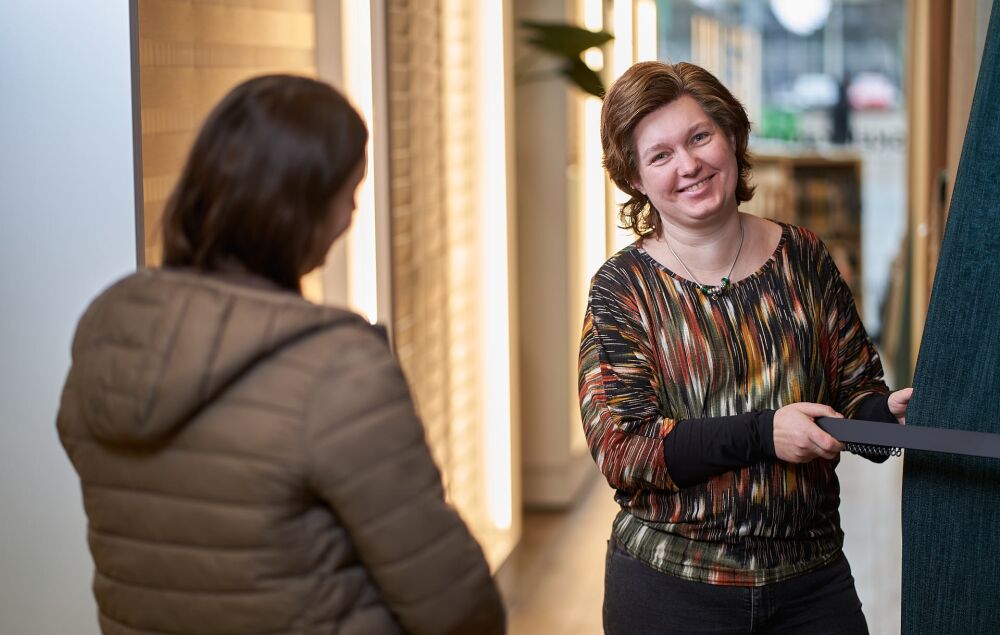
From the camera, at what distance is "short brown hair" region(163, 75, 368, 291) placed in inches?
42.8

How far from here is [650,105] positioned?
1.70 m

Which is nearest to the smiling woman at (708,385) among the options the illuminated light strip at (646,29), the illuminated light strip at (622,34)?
the illuminated light strip at (622,34)

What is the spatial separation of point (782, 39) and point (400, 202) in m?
11.1

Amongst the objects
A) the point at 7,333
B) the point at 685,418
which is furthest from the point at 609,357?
the point at 7,333

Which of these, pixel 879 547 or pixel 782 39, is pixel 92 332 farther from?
pixel 782 39

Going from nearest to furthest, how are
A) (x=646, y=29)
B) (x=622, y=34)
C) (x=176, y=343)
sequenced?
(x=176, y=343)
(x=622, y=34)
(x=646, y=29)

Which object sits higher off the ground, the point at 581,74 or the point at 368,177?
the point at 581,74

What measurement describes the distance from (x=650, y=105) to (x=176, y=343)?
88cm

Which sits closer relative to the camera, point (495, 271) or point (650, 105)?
point (650, 105)

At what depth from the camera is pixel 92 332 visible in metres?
1.14

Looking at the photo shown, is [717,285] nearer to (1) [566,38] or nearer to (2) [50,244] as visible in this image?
(2) [50,244]

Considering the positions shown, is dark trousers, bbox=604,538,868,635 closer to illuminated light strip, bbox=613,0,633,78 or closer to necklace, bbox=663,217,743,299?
necklace, bbox=663,217,743,299

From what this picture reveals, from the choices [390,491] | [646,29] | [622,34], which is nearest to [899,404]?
[390,491]

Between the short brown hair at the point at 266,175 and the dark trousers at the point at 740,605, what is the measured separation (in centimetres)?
81
